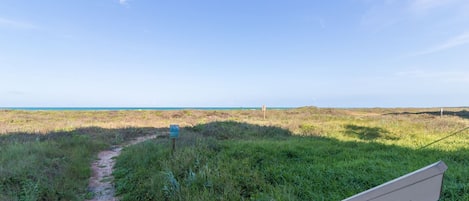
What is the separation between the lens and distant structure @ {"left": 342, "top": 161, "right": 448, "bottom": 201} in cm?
113

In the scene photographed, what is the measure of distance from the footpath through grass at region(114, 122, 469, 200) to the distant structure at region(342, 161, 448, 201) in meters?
2.87

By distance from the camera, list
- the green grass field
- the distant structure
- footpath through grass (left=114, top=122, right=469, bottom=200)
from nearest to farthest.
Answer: the distant structure, footpath through grass (left=114, top=122, right=469, bottom=200), the green grass field

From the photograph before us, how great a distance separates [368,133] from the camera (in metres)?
11.7

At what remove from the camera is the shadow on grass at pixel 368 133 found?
10656mm

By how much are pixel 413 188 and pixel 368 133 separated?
11939 millimetres

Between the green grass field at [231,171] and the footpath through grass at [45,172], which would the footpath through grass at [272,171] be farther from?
the footpath through grass at [45,172]

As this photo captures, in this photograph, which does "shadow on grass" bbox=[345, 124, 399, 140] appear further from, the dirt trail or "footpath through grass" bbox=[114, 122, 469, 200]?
the dirt trail

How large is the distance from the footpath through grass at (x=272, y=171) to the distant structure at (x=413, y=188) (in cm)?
287

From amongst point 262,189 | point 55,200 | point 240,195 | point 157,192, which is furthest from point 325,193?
point 55,200

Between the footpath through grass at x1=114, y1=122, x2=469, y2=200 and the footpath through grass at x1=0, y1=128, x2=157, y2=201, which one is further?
the footpath through grass at x1=0, y1=128, x2=157, y2=201

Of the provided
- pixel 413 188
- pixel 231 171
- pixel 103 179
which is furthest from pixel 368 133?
pixel 413 188

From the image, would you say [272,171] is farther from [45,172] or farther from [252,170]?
[45,172]

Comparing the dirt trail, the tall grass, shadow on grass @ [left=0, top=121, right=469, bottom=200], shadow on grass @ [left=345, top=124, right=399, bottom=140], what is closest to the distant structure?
the tall grass

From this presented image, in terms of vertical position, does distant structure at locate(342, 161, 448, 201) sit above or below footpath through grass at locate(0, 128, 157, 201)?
above
